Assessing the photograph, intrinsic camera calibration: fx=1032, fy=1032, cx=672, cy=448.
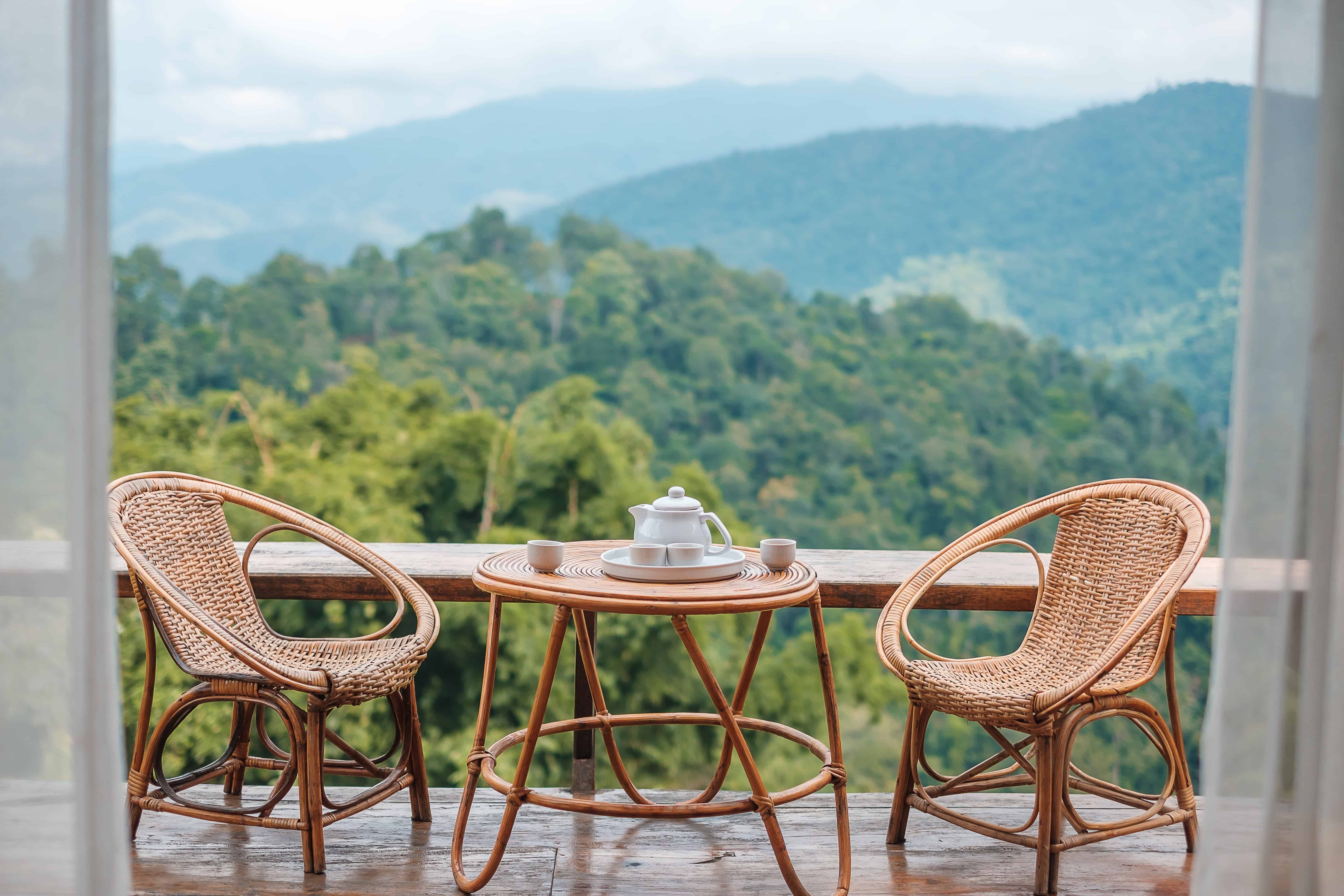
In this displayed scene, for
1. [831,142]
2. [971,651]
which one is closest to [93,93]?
[971,651]

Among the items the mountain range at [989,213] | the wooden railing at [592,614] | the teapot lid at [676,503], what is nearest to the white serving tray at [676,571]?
the teapot lid at [676,503]

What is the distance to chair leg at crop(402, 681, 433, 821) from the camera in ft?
7.75

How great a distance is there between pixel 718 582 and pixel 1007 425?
32.8ft

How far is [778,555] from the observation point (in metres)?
2.26

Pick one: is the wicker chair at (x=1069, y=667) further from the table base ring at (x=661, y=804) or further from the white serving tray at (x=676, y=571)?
the white serving tray at (x=676, y=571)

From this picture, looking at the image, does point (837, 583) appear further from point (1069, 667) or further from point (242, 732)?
point (242, 732)

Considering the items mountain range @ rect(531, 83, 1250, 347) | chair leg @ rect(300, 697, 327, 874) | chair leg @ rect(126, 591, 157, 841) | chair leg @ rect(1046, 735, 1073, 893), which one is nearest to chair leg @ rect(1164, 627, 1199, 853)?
chair leg @ rect(1046, 735, 1073, 893)

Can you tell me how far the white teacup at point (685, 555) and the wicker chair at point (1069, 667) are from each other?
1.52ft

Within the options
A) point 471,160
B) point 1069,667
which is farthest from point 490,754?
point 471,160

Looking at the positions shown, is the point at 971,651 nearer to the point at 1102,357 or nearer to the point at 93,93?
the point at 1102,357

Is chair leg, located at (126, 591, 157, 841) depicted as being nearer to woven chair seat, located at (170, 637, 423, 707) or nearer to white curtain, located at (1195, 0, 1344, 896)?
woven chair seat, located at (170, 637, 423, 707)

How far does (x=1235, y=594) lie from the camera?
4.69 ft

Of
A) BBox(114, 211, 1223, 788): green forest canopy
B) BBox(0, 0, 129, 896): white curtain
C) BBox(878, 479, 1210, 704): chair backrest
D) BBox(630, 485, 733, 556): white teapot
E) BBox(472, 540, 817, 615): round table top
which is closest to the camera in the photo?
BBox(0, 0, 129, 896): white curtain

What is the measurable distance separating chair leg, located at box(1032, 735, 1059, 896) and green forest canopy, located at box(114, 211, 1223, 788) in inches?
215
